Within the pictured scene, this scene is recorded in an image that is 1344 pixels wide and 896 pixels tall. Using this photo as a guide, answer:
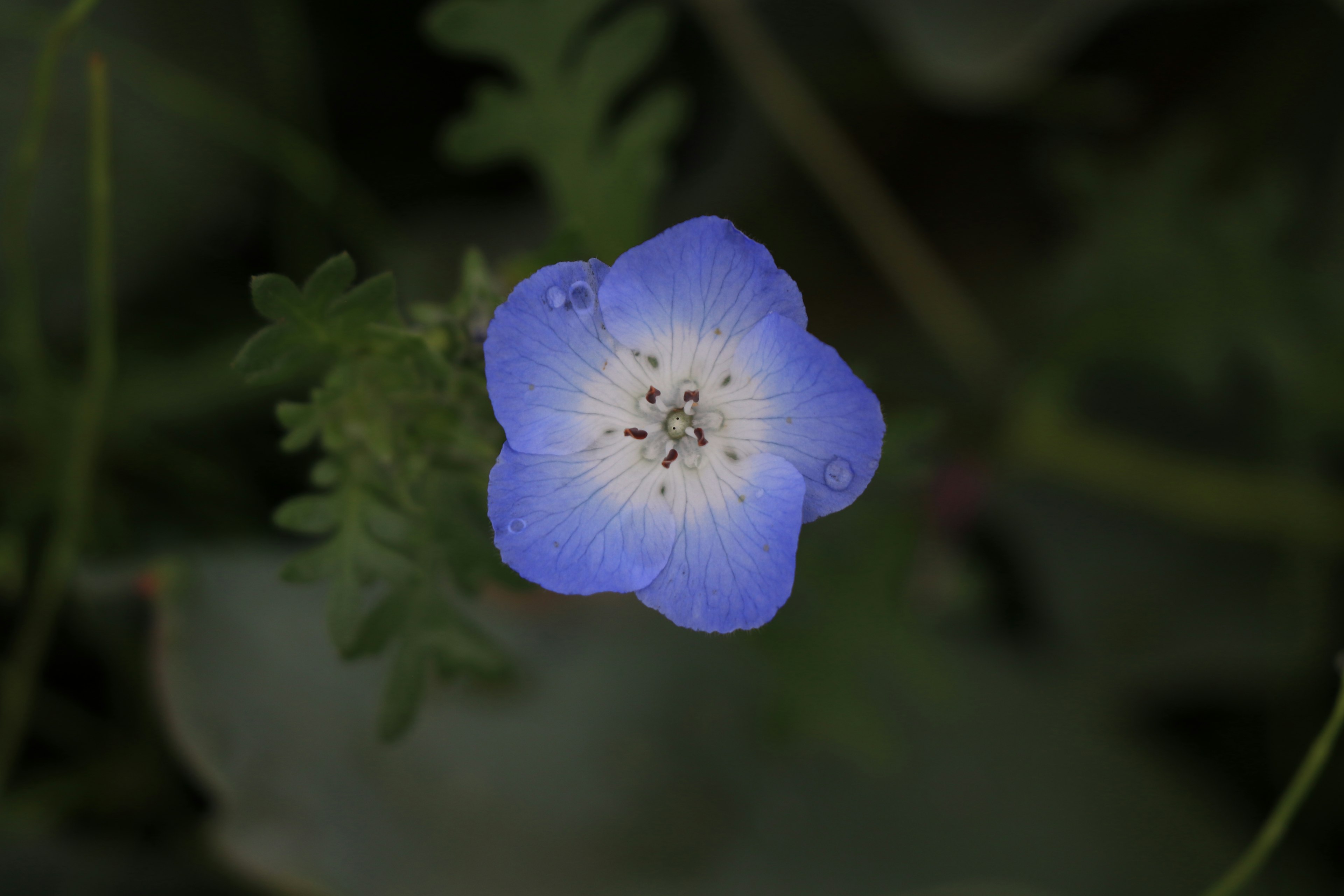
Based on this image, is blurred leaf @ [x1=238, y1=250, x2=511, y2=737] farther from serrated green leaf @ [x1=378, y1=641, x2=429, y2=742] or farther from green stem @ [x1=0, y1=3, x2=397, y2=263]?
green stem @ [x1=0, y1=3, x2=397, y2=263]

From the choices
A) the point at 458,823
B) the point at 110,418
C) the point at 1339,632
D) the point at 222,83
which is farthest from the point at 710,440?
the point at 1339,632

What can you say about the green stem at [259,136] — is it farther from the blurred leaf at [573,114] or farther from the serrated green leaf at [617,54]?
the serrated green leaf at [617,54]

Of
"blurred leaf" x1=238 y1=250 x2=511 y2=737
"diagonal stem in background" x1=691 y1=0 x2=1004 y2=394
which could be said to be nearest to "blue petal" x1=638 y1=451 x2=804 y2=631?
"blurred leaf" x1=238 y1=250 x2=511 y2=737

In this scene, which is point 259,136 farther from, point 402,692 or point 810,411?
point 810,411

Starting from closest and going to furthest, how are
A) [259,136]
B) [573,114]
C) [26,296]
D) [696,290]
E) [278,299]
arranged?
[278,299], [696,290], [26,296], [573,114], [259,136]

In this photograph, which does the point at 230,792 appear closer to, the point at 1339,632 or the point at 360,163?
the point at 360,163

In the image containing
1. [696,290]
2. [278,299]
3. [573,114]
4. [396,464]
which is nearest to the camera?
[278,299]

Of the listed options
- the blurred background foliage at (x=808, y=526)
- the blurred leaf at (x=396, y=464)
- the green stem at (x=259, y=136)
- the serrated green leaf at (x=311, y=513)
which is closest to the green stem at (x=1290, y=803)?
the blurred background foliage at (x=808, y=526)

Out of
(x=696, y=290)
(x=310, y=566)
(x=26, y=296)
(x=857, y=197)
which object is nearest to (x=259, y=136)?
(x=26, y=296)
